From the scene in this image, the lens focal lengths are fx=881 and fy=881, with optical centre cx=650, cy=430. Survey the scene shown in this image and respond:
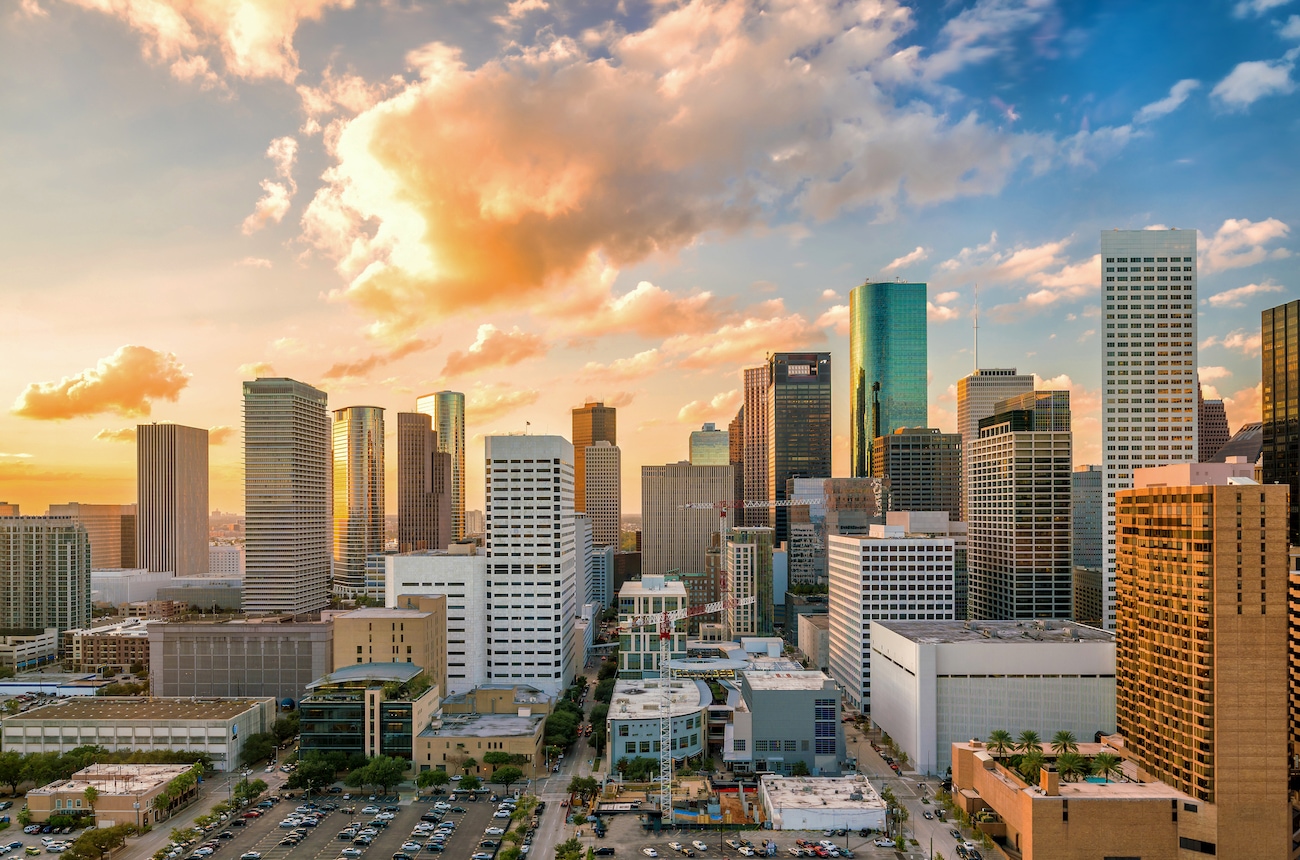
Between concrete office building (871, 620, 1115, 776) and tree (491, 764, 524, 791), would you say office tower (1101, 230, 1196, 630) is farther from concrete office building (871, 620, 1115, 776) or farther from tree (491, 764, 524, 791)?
tree (491, 764, 524, 791)

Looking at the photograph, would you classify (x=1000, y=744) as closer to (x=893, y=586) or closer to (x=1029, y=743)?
(x=1029, y=743)

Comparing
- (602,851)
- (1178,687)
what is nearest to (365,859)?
(602,851)

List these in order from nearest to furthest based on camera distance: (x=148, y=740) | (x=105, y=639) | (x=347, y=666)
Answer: (x=148, y=740)
(x=347, y=666)
(x=105, y=639)

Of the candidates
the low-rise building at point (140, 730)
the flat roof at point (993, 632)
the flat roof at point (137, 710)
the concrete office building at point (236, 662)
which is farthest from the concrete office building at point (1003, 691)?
the concrete office building at point (236, 662)

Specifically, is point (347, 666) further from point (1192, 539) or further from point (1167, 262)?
point (1167, 262)

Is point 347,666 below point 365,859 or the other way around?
the other way around

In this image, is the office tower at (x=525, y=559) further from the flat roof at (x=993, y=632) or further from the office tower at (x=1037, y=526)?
the office tower at (x=1037, y=526)

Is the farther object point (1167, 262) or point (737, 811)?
point (1167, 262)
